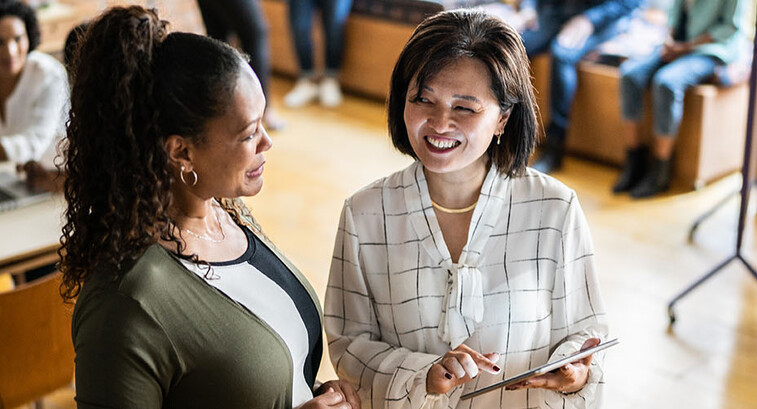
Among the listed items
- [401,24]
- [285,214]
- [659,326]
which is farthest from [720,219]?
[401,24]

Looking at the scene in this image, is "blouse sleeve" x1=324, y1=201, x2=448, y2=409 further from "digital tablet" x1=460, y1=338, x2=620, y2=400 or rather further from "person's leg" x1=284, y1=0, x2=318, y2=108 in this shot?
"person's leg" x1=284, y1=0, x2=318, y2=108

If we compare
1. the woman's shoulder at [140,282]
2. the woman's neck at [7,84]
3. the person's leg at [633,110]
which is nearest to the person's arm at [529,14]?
the person's leg at [633,110]

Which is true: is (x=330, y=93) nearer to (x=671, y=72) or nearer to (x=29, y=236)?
(x=671, y=72)

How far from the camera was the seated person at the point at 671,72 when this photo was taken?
4.21 metres

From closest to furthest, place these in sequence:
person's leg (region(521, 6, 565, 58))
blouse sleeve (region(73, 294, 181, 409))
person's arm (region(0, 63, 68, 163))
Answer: blouse sleeve (region(73, 294, 181, 409)) → person's arm (region(0, 63, 68, 163)) → person's leg (region(521, 6, 565, 58))

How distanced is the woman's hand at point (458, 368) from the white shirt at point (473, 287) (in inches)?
3.7

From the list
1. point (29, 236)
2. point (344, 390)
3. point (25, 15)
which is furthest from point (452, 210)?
point (25, 15)

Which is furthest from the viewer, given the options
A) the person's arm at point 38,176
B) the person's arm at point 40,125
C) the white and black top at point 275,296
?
the person's arm at point 40,125

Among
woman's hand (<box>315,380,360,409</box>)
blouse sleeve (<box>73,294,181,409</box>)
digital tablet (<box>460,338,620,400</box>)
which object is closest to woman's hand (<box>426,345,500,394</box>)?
digital tablet (<box>460,338,620,400</box>)

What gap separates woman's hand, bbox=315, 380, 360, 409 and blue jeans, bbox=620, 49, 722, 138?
3.09m

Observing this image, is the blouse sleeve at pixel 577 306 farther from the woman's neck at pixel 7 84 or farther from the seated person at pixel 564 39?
the seated person at pixel 564 39

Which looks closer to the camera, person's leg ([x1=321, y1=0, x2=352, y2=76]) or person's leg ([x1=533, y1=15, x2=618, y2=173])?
person's leg ([x1=533, y1=15, x2=618, y2=173])

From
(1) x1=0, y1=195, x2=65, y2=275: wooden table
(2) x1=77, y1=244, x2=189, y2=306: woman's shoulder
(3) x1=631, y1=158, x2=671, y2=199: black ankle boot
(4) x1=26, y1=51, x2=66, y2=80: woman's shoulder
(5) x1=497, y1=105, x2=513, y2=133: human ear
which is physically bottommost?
(3) x1=631, y1=158, x2=671, y2=199: black ankle boot

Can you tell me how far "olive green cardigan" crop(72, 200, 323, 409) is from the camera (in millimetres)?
1199
